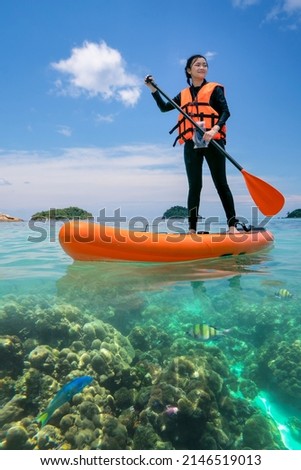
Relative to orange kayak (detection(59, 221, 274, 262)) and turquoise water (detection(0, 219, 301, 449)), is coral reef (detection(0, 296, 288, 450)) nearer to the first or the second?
turquoise water (detection(0, 219, 301, 449))

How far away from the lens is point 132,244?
194 inches

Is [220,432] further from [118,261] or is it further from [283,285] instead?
[118,261]

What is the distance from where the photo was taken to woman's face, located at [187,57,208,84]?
5473 millimetres

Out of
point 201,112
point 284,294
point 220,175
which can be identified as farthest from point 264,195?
point 284,294

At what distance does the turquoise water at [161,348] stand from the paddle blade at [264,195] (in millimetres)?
1130

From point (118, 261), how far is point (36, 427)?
248cm

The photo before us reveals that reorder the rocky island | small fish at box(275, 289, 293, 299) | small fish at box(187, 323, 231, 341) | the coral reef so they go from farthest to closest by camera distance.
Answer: the rocky island → small fish at box(275, 289, 293, 299) → small fish at box(187, 323, 231, 341) → the coral reef

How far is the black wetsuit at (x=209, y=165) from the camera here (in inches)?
218

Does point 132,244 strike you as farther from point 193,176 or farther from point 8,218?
point 8,218

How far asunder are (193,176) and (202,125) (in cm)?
81

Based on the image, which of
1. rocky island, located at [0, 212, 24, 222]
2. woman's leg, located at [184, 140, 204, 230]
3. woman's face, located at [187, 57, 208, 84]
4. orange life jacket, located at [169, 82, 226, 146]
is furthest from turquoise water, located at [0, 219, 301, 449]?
rocky island, located at [0, 212, 24, 222]

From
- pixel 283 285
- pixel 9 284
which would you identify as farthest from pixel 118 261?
pixel 283 285

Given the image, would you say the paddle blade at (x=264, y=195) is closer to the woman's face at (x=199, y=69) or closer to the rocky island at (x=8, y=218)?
the woman's face at (x=199, y=69)

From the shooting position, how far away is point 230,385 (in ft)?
14.0
